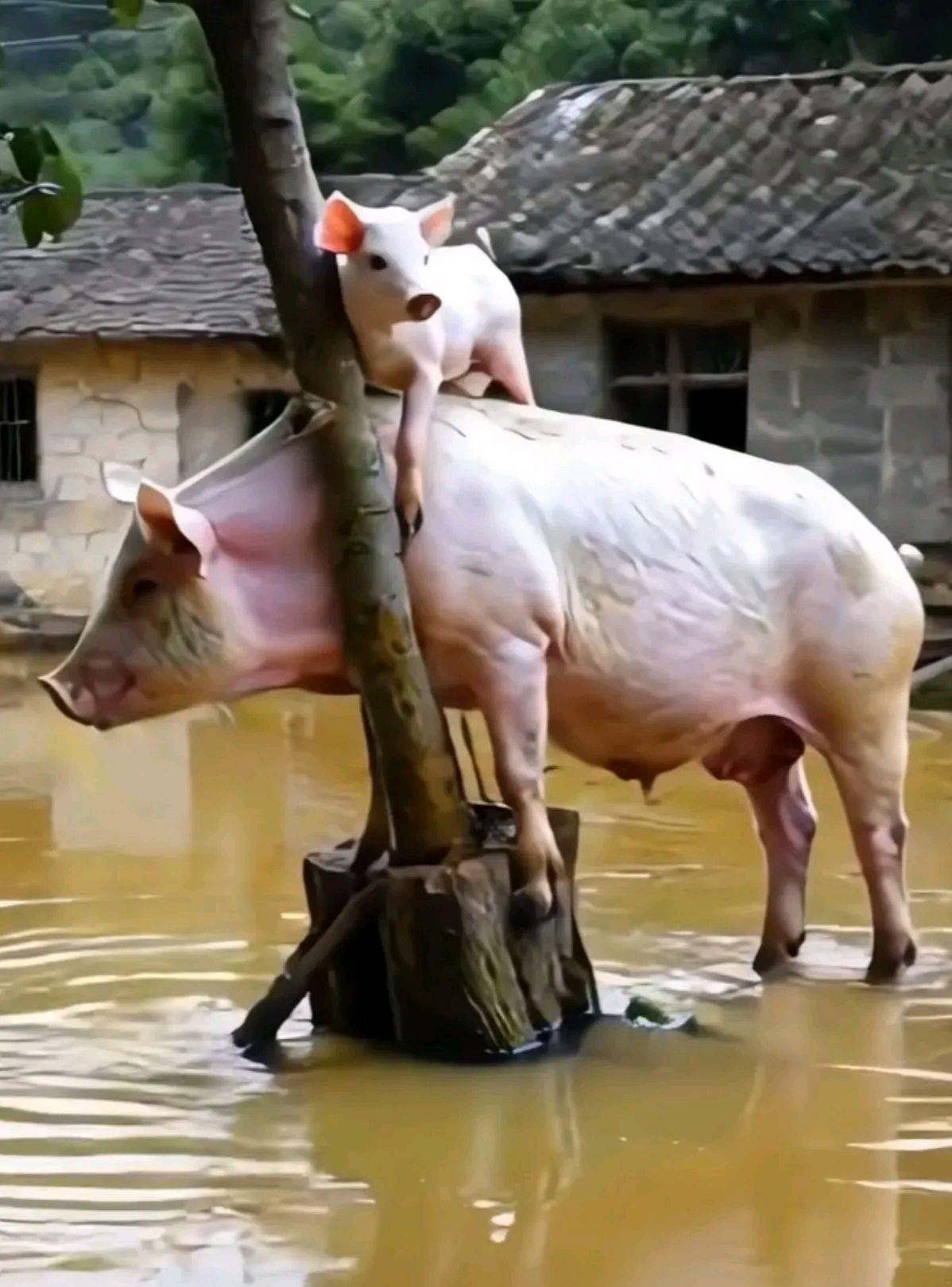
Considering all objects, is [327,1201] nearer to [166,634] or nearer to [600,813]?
[166,634]

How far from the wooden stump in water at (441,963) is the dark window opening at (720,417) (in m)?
9.14

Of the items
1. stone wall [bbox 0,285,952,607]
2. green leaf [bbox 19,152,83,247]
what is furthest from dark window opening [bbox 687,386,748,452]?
green leaf [bbox 19,152,83,247]

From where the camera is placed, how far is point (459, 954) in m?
4.46

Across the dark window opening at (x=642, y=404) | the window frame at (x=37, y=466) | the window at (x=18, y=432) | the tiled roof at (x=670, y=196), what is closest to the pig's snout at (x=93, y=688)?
the tiled roof at (x=670, y=196)

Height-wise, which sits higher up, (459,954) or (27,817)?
(459,954)

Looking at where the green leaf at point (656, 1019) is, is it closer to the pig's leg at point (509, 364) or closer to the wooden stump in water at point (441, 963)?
the wooden stump in water at point (441, 963)

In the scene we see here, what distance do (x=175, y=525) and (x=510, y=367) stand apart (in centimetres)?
92

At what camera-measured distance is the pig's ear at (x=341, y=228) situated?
14.1 feet

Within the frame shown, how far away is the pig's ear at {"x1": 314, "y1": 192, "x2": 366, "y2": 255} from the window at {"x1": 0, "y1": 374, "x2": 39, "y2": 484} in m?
12.4

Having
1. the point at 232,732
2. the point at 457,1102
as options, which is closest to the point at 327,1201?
the point at 457,1102

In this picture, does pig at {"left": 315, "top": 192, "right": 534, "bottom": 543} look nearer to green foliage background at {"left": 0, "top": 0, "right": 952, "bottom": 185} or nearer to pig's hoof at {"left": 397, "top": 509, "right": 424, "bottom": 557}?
pig's hoof at {"left": 397, "top": 509, "right": 424, "bottom": 557}

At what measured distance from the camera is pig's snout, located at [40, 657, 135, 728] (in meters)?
4.51

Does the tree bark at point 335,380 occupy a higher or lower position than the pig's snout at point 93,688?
higher

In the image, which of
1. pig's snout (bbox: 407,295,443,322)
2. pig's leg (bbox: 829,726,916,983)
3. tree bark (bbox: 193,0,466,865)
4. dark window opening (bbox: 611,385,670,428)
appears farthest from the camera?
dark window opening (bbox: 611,385,670,428)
